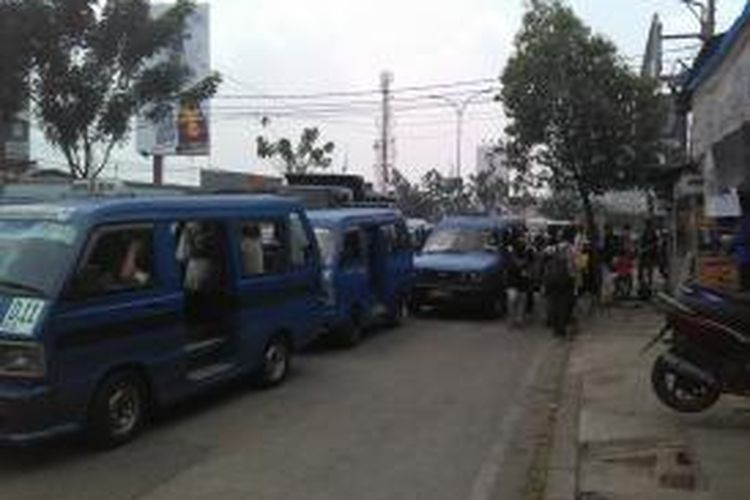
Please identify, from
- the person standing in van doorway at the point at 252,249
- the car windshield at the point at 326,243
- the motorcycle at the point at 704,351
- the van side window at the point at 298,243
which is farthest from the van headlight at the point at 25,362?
the car windshield at the point at 326,243

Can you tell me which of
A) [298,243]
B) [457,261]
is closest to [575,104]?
[457,261]

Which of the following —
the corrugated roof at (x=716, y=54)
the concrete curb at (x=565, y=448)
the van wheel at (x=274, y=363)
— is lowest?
the concrete curb at (x=565, y=448)

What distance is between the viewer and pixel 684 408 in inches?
493

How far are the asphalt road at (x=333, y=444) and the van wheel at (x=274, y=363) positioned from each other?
151 millimetres

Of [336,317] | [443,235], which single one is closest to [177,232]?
[336,317]

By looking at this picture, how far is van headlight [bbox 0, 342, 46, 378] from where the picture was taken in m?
10.1

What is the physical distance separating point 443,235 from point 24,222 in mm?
15129

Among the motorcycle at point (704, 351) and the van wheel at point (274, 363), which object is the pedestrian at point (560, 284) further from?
the motorcycle at point (704, 351)

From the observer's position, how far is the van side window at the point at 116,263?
10812 mm

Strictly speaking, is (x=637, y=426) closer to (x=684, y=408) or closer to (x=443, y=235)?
(x=684, y=408)

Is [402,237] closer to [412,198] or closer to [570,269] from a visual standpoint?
[570,269]

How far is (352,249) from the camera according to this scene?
64.0 ft

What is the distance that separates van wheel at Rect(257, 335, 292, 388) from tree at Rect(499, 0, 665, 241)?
16377mm

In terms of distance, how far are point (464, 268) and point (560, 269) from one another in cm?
273
